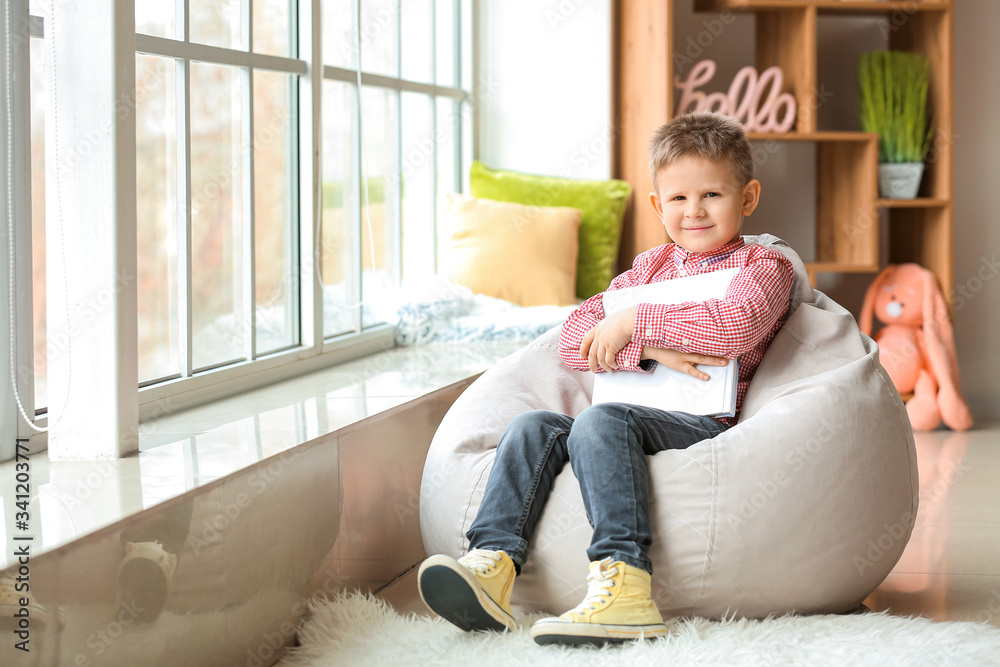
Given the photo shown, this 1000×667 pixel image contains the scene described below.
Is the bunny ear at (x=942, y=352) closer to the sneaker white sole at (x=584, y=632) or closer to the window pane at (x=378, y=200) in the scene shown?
the window pane at (x=378, y=200)

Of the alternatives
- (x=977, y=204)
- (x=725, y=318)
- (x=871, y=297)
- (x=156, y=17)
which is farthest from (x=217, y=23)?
(x=977, y=204)

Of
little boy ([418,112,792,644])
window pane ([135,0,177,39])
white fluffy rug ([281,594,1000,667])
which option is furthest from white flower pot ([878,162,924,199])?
window pane ([135,0,177,39])

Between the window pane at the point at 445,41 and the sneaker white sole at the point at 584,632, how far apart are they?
2.48 m

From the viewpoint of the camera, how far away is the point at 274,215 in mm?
2473

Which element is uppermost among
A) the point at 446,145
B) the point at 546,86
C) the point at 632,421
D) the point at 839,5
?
the point at 839,5

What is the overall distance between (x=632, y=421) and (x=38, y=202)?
1.07m

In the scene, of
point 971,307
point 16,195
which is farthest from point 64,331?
point 971,307

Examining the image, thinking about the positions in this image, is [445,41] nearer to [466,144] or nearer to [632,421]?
[466,144]

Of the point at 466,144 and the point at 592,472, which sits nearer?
the point at 592,472

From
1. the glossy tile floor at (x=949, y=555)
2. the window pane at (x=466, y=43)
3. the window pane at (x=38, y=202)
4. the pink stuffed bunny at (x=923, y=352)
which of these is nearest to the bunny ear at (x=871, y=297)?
the pink stuffed bunny at (x=923, y=352)

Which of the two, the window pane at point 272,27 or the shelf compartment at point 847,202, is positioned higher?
the window pane at point 272,27

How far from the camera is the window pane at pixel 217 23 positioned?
83.6 inches

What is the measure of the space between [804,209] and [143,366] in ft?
8.91

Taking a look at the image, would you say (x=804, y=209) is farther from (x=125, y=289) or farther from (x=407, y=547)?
(x=125, y=289)
